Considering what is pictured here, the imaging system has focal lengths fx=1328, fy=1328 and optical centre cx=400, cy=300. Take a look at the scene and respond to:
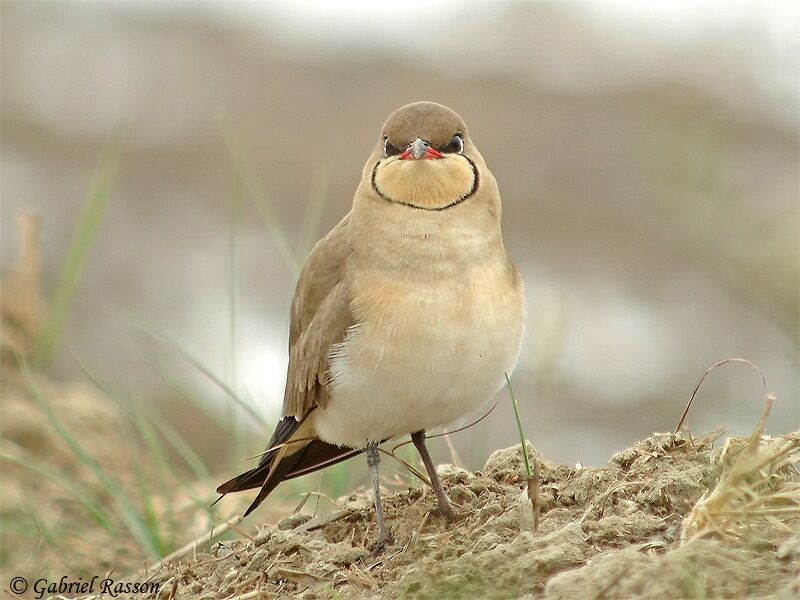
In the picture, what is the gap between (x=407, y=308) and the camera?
3854 mm

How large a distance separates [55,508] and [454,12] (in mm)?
12945

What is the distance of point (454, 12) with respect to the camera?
17734 mm

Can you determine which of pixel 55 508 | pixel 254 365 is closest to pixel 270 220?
pixel 55 508

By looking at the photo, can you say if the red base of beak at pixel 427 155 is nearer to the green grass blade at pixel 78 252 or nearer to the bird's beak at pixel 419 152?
the bird's beak at pixel 419 152

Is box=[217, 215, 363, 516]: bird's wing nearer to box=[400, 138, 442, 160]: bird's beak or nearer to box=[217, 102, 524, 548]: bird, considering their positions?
box=[217, 102, 524, 548]: bird

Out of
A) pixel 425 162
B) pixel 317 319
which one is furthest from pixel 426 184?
pixel 317 319

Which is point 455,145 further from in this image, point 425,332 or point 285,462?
point 285,462

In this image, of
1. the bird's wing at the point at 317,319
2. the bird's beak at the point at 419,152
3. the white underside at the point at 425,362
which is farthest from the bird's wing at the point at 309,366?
the bird's beak at the point at 419,152

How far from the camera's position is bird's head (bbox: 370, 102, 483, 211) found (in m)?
4.07

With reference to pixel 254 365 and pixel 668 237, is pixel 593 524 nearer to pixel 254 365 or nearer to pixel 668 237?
A: pixel 254 365

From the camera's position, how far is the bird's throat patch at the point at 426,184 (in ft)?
13.3

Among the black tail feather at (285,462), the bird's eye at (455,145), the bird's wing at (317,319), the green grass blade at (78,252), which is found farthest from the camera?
the green grass blade at (78,252)

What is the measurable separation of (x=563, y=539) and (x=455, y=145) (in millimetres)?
1504

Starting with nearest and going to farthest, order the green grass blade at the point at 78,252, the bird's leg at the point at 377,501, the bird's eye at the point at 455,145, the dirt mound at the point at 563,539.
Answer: the dirt mound at the point at 563,539, the bird's leg at the point at 377,501, the bird's eye at the point at 455,145, the green grass blade at the point at 78,252
